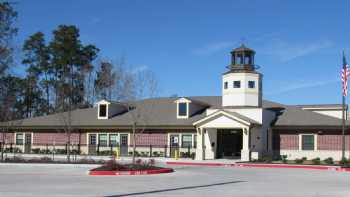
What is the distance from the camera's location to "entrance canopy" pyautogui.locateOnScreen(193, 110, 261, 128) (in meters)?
40.3

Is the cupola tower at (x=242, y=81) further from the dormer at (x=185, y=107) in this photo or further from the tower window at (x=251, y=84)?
the dormer at (x=185, y=107)

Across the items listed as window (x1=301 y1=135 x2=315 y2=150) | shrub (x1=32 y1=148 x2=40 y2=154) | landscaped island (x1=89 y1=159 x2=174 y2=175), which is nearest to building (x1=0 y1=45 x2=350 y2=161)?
window (x1=301 y1=135 x2=315 y2=150)

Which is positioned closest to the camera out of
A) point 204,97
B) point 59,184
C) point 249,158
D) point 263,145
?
point 59,184

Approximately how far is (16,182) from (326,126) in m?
27.2

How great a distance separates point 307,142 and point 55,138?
22.4 meters

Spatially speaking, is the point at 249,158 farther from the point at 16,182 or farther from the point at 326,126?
the point at 16,182

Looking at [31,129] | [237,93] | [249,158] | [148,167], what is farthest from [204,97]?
[148,167]

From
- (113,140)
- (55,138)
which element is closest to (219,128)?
(113,140)

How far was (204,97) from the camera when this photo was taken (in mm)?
51781

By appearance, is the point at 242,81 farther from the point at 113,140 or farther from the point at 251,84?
the point at 113,140

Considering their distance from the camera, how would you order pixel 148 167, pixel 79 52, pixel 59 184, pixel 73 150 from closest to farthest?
pixel 59 184 < pixel 148 167 < pixel 73 150 < pixel 79 52

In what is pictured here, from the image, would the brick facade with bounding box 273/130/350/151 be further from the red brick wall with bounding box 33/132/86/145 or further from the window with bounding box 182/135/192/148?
the red brick wall with bounding box 33/132/86/145

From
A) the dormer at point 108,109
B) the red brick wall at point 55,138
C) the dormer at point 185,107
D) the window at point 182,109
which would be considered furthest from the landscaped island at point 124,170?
the red brick wall at point 55,138

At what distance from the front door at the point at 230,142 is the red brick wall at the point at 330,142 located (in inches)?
247
